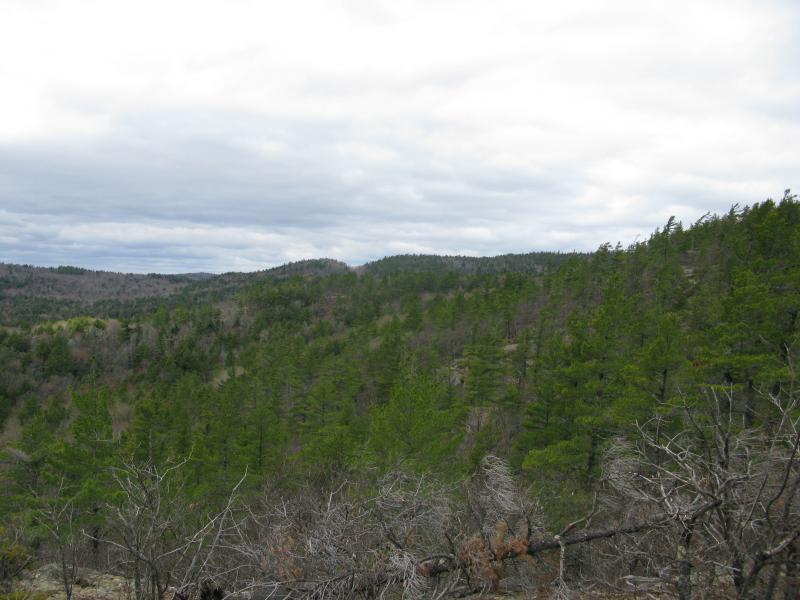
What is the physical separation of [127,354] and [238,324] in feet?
72.6

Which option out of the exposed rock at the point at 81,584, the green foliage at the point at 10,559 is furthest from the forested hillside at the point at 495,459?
the exposed rock at the point at 81,584

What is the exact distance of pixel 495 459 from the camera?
405 inches

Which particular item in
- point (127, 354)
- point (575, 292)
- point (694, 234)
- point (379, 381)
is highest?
point (694, 234)

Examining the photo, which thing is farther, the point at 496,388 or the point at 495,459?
the point at 496,388

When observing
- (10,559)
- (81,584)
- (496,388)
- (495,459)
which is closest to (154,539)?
(10,559)

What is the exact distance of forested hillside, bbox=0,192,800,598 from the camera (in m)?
5.13

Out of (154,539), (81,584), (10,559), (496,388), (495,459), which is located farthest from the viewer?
(496,388)

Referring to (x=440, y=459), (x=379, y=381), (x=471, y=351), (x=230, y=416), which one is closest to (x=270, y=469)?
(x=230, y=416)

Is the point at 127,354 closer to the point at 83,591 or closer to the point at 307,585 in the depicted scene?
the point at 83,591

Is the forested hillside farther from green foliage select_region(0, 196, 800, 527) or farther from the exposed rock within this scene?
the exposed rock

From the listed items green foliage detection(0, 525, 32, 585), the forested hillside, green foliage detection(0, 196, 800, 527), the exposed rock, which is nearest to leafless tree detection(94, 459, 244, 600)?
the forested hillside

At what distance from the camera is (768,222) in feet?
92.8

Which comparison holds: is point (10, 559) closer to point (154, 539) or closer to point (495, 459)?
point (154, 539)

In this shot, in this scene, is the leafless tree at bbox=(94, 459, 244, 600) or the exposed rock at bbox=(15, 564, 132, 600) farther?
the exposed rock at bbox=(15, 564, 132, 600)
